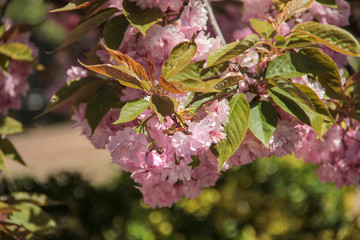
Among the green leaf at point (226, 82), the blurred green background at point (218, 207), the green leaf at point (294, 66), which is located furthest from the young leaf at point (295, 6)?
the blurred green background at point (218, 207)

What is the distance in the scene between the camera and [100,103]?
1335 millimetres

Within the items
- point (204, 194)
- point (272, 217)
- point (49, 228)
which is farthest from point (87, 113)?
point (272, 217)

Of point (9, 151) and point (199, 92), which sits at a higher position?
point (199, 92)

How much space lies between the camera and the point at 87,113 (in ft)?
4.39

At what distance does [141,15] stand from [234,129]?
1.22 feet

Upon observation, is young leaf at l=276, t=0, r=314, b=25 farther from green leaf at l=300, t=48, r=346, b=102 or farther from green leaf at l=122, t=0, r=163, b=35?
green leaf at l=122, t=0, r=163, b=35

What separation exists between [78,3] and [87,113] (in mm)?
317

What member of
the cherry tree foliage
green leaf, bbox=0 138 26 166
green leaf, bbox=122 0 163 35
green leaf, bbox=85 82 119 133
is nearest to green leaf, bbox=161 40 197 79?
the cherry tree foliage

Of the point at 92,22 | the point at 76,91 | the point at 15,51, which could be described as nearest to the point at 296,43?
the point at 92,22

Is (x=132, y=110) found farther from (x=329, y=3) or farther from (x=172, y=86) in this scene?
(x=329, y=3)

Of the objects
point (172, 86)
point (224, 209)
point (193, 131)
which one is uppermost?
point (172, 86)

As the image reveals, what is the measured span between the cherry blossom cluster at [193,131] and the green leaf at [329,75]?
1.6 inches

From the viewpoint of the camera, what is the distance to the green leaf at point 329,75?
3.63ft

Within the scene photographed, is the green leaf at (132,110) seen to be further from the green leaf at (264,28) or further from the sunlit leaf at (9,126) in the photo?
the sunlit leaf at (9,126)
